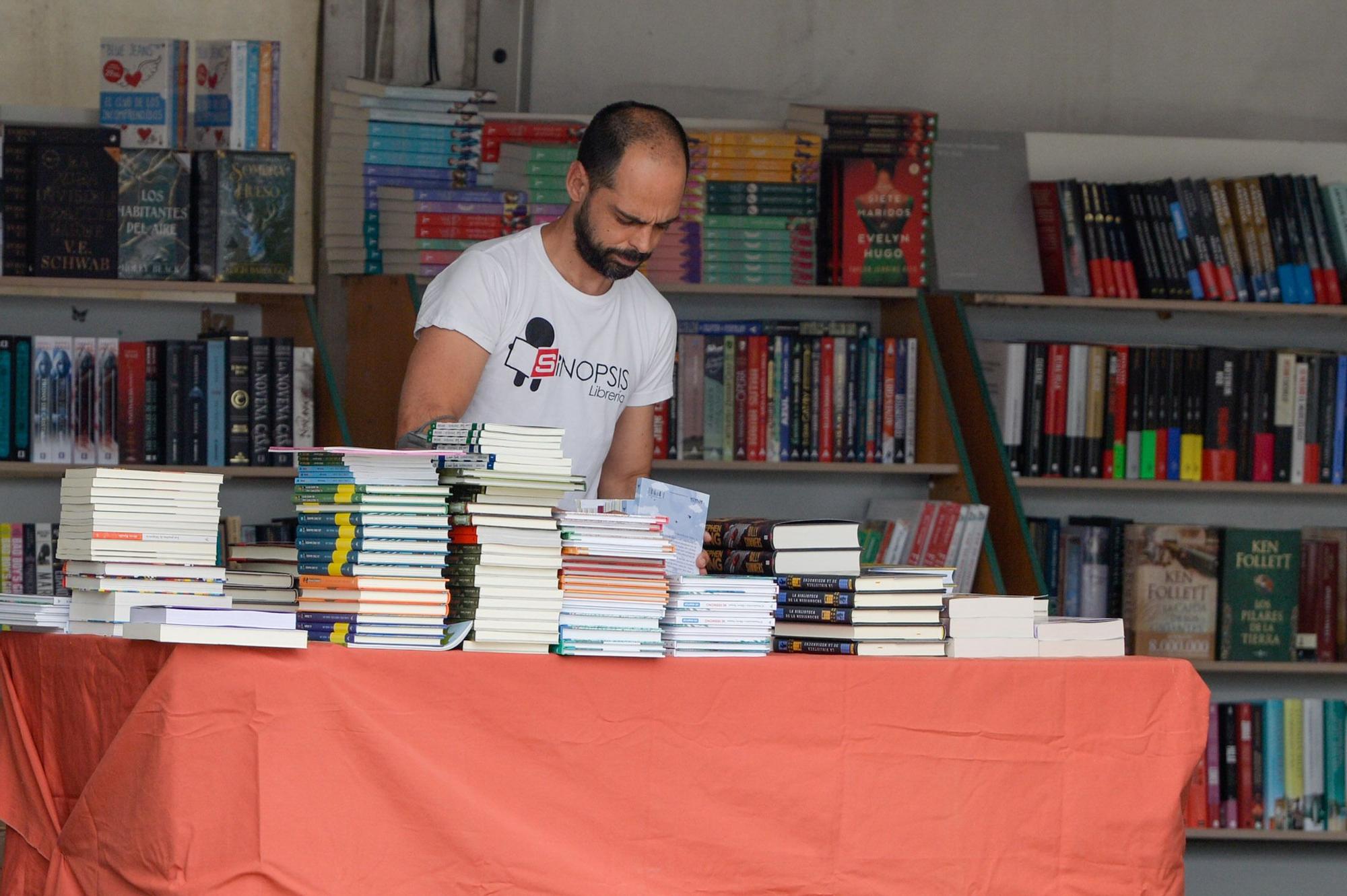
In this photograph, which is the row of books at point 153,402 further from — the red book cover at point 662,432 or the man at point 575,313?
the man at point 575,313

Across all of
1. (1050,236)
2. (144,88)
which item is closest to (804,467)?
(1050,236)

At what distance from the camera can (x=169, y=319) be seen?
396cm

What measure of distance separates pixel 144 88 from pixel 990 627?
2.57 m

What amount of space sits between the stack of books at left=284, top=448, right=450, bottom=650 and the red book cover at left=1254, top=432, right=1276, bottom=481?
9.06 feet

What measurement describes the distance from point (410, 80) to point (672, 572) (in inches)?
94.7

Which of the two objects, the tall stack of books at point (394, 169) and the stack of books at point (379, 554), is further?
the tall stack of books at point (394, 169)

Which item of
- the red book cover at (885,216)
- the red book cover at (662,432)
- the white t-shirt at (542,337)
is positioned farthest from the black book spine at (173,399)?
the red book cover at (885,216)

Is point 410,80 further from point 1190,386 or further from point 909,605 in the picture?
point 909,605

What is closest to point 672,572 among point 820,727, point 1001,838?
point 820,727

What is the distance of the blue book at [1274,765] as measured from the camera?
12.9 feet

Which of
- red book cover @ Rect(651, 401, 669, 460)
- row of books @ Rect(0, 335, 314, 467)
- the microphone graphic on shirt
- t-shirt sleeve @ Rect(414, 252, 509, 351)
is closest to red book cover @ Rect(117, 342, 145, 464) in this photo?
row of books @ Rect(0, 335, 314, 467)

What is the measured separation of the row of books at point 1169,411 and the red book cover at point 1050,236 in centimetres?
16

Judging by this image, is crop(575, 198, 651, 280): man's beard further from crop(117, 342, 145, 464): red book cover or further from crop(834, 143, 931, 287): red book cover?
crop(117, 342, 145, 464): red book cover

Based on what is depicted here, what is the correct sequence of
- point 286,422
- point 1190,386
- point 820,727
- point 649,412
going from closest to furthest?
1. point 820,727
2. point 649,412
3. point 286,422
4. point 1190,386
